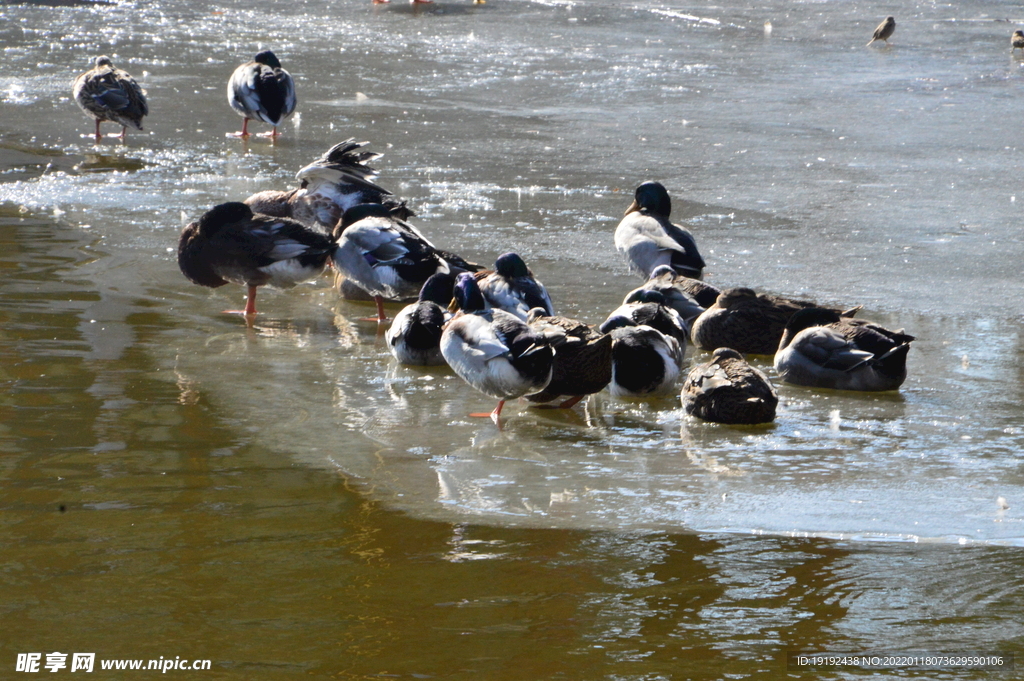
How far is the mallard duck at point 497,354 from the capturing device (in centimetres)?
504

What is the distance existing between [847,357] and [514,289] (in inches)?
65.7

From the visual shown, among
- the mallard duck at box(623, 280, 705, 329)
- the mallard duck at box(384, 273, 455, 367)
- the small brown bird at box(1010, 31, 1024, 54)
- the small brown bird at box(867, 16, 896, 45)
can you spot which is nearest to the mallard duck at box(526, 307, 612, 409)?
the mallard duck at box(384, 273, 455, 367)

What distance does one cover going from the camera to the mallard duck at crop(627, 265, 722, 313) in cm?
673

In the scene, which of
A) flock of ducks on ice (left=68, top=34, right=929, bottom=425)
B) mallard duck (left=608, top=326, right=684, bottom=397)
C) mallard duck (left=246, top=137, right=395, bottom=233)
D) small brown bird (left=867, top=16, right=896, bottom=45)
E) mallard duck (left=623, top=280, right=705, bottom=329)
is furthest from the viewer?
small brown bird (left=867, top=16, right=896, bottom=45)

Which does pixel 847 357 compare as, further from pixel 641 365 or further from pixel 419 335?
pixel 419 335

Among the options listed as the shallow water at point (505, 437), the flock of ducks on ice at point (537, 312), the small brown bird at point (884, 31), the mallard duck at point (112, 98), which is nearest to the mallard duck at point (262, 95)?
the shallow water at point (505, 437)

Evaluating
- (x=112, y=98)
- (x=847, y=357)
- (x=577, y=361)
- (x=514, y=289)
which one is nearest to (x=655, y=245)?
(x=514, y=289)

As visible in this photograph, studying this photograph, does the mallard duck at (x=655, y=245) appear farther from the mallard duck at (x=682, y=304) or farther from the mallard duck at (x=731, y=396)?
the mallard duck at (x=731, y=396)

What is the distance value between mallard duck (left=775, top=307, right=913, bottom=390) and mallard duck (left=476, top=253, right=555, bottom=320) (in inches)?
49.0

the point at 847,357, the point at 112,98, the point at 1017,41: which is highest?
the point at 1017,41

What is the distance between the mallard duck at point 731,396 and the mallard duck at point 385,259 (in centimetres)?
200

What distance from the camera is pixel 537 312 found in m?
5.84

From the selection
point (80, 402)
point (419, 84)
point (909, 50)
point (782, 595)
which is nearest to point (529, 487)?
point (782, 595)

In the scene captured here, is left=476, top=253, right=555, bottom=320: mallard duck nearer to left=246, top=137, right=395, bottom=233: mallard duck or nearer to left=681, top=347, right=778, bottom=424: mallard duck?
left=681, top=347, right=778, bottom=424: mallard duck
